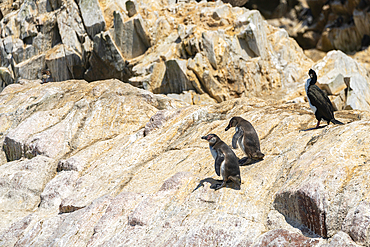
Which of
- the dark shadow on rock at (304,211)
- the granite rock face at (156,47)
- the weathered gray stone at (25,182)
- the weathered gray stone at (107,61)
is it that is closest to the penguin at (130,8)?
the granite rock face at (156,47)

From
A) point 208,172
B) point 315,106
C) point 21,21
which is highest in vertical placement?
point 21,21

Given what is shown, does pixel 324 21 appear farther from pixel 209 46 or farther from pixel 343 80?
pixel 209 46

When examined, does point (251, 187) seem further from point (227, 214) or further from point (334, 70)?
point (334, 70)

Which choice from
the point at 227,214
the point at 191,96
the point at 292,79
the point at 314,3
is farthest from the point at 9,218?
the point at 314,3

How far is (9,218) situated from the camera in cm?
975

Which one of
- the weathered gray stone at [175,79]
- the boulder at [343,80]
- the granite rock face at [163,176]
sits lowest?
the boulder at [343,80]

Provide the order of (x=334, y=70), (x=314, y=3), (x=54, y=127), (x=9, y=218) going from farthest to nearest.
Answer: (x=314, y=3) → (x=334, y=70) → (x=54, y=127) → (x=9, y=218)

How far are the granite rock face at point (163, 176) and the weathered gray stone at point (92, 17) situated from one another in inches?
633

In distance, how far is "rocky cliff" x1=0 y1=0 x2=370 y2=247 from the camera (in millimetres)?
6574

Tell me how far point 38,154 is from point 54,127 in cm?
143

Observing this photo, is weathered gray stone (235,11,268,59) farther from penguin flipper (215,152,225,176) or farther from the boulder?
penguin flipper (215,152,225,176)

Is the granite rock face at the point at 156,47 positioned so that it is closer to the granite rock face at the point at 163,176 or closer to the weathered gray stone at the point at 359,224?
the granite rock face at the point at 163,176

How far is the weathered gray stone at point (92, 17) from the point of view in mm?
30188

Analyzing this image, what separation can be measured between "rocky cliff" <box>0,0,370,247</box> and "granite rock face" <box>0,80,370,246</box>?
0.03 metres
